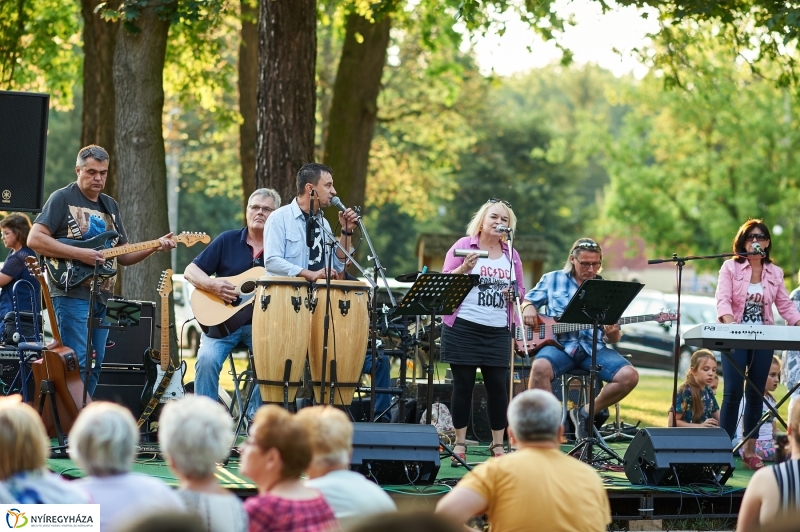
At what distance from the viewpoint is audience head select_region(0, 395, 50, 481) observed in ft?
13.4

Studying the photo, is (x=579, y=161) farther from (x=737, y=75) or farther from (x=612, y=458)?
(x=612, y=458)

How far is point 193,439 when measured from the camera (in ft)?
13.7

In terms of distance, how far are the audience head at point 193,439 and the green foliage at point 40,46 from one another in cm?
1255

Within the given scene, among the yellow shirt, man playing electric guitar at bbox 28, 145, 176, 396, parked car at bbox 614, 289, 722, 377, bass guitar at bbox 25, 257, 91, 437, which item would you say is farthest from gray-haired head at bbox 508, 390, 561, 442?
parked car at bbox 614, 289, 722, 377

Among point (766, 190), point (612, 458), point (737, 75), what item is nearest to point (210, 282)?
point (612, 458)

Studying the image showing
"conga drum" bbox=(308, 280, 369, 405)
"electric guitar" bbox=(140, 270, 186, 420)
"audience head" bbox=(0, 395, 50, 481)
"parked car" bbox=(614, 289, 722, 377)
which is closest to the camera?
"audience head" bbox=(0, 395, 50, 481)

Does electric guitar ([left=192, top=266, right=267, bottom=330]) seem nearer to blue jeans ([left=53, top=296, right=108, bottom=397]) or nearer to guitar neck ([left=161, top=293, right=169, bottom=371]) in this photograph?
guitar neck ([left=161, top=293, right=169, bottom=371])

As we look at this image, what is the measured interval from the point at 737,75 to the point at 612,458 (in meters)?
34.9

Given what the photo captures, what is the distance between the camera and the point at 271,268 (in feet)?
26.8

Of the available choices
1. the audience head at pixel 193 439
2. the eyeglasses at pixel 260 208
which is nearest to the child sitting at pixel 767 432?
the eyeglasses at pixel 260 208

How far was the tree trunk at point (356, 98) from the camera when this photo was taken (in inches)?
630

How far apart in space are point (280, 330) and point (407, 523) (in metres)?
5.10

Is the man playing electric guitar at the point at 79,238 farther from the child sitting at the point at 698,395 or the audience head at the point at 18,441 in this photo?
the child sitting at the point at 698,395

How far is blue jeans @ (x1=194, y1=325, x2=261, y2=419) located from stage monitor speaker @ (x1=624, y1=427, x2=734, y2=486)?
9.32ft
